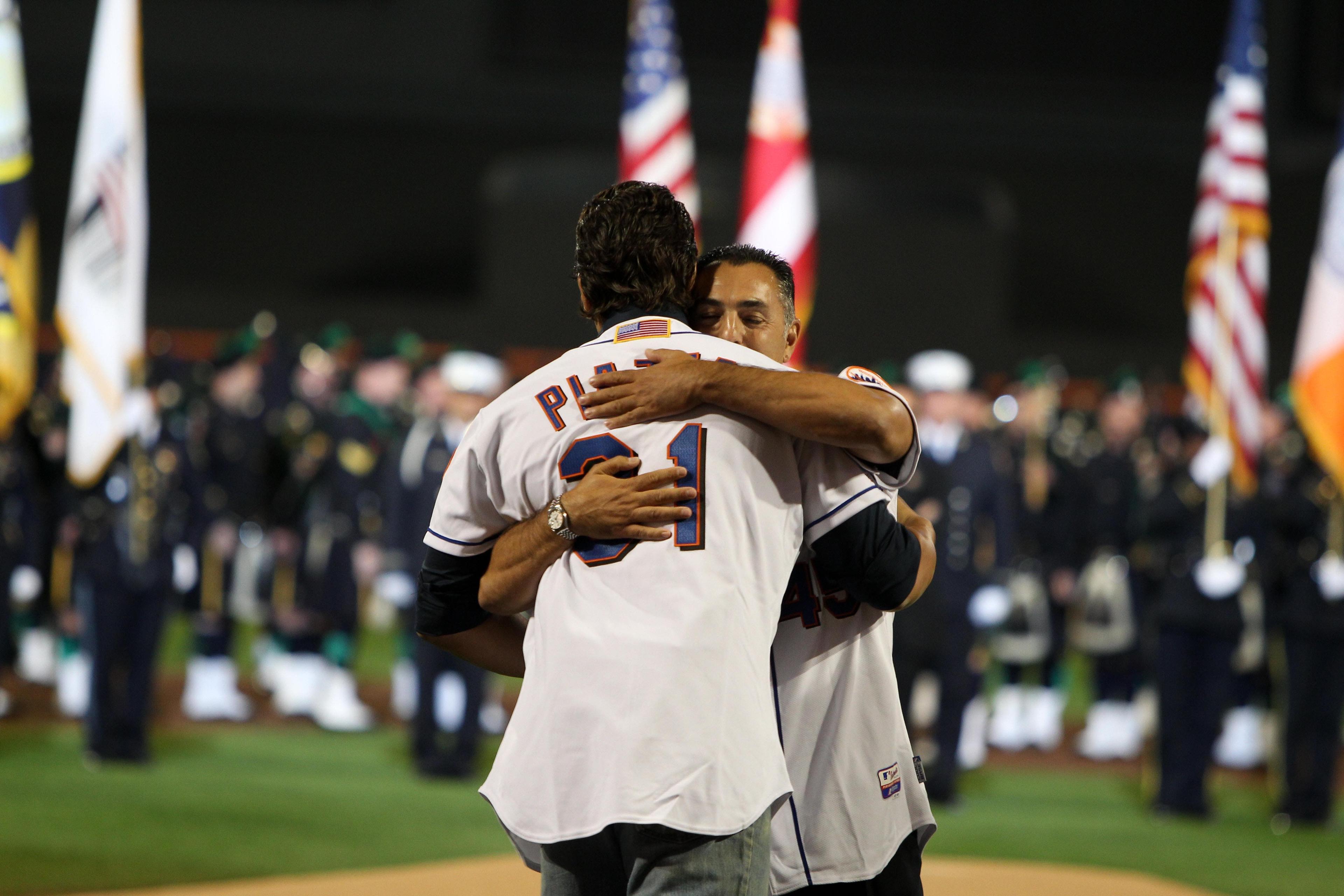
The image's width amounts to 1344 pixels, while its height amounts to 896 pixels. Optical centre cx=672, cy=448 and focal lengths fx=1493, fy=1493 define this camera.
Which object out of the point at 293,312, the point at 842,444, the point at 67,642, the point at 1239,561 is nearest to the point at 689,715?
the point at 842,444

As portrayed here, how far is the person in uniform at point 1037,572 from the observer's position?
8.71 metres

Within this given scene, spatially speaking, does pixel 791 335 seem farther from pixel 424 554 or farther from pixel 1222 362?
pixel 1222 362

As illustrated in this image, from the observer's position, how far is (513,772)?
206 centimetres

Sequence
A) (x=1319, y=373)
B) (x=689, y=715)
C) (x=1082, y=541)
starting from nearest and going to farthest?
(x=689, y=715), (x=1319, y=373), (x=1082, y=541)

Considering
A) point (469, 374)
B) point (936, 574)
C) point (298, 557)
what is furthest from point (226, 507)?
point (936, 574)

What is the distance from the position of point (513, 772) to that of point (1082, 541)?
8230 mm

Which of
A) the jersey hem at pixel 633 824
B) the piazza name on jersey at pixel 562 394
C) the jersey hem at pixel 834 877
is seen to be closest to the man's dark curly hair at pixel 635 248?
the piazza name on jersey at pixel 562 394

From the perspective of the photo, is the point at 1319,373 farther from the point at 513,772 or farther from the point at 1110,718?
the point at 513,772

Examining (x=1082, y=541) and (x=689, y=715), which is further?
(x=1082, y=541)

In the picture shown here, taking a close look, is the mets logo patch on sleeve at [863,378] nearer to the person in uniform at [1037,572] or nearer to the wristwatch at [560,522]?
the wristwatch at [560,522]

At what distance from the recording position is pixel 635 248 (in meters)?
2.12

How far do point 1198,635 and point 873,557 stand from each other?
17.1 ft

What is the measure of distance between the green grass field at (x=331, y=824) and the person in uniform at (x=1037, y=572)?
870mm

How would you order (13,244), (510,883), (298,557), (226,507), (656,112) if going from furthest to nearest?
(226,507) → (298,557) → (656,112) → (13,244) → (510,883)
